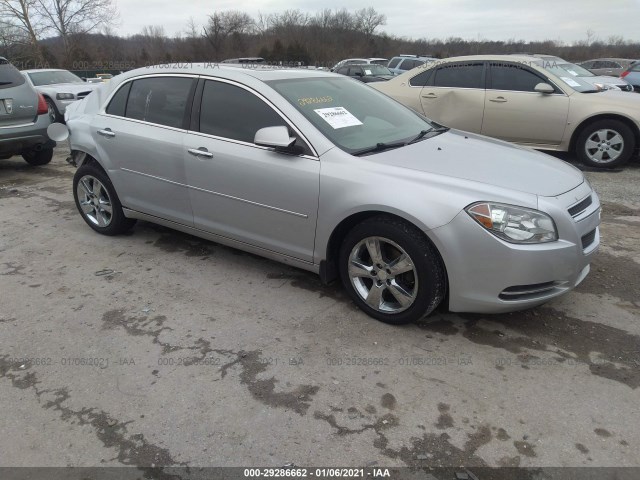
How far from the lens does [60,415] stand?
2473mm

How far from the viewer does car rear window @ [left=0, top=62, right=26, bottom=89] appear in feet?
23.0

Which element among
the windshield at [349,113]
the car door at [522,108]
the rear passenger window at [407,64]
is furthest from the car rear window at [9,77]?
the rear passenger window at [407,64]

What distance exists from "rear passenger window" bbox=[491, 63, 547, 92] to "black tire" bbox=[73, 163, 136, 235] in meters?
5.66

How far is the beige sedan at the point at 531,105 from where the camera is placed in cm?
666

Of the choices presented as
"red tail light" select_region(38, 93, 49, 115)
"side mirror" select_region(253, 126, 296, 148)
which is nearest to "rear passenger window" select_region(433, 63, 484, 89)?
"side mirror" select_region(253, 126, 296, 148)

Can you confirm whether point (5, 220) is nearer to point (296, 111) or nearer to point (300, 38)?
point (296, 111)

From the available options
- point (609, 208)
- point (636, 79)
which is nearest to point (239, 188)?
point (609, 208)

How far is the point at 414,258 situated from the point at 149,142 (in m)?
2.47

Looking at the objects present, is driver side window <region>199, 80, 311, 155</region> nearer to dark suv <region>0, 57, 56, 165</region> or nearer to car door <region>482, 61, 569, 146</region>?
dark suv <region>0, 57, 56, 165</region>

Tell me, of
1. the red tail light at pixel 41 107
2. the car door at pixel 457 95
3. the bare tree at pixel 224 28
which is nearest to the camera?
the red tail light at pixel 41 107

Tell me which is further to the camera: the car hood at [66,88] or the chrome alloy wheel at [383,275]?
the car hood at [66,88]

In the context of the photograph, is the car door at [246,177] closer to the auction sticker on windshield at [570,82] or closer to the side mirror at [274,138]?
the side mirror at [274,138]

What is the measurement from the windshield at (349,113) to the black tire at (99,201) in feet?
6.75

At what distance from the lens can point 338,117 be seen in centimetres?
351
